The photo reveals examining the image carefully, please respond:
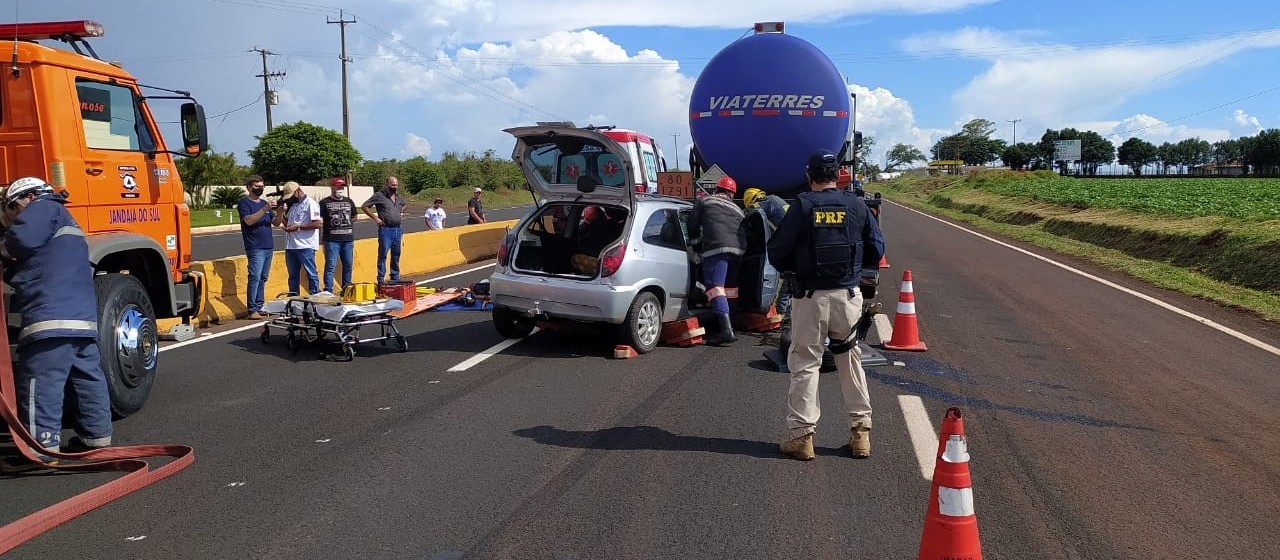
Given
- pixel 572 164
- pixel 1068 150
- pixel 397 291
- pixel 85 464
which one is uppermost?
pixel 1068 150

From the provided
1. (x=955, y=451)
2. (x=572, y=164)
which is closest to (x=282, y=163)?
(x=572, y=164)

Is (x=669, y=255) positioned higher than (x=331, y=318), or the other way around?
(x=669, y=255)

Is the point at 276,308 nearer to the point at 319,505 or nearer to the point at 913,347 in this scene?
the point at 319,505

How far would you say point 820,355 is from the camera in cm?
538

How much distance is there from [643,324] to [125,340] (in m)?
4.23

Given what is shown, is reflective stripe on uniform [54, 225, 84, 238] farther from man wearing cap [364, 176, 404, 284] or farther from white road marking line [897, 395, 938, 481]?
man wearing cap [364, 176, 404, 284]

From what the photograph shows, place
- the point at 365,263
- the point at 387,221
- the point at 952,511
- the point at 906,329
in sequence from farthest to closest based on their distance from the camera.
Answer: the point at 365,263
the point at 387,221
the point at 906,329
the point at 952,511

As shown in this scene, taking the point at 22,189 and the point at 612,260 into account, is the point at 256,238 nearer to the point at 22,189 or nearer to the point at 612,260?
the point at 612,260

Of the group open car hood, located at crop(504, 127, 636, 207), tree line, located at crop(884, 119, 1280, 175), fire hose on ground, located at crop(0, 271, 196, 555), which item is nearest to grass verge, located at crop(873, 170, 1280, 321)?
open car hood, located at crop(504, 127, 636, 207)

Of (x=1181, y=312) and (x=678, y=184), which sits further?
(x=678, y=184)

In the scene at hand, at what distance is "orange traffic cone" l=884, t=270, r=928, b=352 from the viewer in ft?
28.6

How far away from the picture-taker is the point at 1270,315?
37.1 feet

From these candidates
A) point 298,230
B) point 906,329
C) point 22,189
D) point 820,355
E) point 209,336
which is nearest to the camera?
point 22,189

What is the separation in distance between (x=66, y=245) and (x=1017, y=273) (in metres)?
15.3
